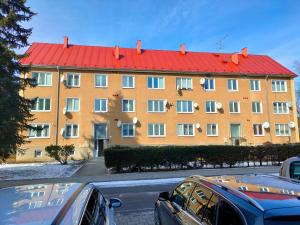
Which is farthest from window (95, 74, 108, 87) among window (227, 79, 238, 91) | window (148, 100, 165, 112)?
window (227, 79, 238, 91)

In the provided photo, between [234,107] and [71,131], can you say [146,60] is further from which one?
[71,131]

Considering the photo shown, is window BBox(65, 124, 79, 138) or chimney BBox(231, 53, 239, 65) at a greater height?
chimney BBox(231, 53, 239, 65)

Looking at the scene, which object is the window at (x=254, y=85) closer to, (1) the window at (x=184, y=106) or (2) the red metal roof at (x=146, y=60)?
(2) the red metal roof at (x=146, y=60)

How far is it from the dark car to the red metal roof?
3234 centimetres

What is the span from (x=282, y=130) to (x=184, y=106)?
13.1 m

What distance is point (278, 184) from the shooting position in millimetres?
3547

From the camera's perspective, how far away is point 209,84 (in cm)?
3797

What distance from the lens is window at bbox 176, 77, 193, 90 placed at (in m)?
37.1

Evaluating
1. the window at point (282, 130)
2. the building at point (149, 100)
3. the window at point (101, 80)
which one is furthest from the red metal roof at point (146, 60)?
the window at point (282, 130)

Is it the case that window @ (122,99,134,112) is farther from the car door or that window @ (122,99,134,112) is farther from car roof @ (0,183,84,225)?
car roof @ (0,183,84,225)

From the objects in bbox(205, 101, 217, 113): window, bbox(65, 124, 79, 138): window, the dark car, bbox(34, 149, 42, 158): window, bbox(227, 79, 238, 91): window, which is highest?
bbox(227, 79, 238, 91): window

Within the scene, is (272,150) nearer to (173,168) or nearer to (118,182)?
(173,168)

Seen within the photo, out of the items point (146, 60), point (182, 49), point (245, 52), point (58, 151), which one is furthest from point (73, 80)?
point (245, 52)

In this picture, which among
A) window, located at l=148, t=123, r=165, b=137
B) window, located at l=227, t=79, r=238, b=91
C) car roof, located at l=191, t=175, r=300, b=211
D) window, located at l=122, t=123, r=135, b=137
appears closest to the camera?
car roof, located at l=191, t=175, r=300, b=211
